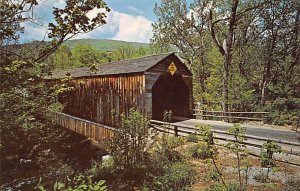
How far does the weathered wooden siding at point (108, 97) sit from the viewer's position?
53.3ft

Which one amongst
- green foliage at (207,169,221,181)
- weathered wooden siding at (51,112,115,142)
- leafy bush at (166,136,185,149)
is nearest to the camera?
green foliage at (207,169,221,181)

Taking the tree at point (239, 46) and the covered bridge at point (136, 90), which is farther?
the tree at point (239, 46)

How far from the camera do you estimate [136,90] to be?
53.2 ft

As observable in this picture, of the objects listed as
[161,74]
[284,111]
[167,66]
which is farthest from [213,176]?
[284,111]

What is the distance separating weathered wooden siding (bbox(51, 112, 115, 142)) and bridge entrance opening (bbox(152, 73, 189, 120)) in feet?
18.1

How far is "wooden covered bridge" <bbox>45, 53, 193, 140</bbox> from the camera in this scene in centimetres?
1602

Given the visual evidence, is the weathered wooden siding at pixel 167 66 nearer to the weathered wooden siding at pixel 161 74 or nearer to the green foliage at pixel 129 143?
the weathered wooden siding at pixel 161 74

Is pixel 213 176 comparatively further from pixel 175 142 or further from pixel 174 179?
pixel 175 142

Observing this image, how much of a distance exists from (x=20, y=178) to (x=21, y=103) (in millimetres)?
4225

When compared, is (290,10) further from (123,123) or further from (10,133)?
(10,133)

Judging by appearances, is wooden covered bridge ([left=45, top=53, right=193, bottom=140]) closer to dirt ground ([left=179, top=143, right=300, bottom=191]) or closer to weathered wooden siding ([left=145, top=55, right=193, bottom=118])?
weathered wooden siding ([left=145, top=55, right=193, bottom=118])

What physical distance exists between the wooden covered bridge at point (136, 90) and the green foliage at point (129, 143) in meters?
5.72

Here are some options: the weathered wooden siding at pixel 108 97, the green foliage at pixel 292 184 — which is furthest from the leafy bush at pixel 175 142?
the green foliage at pixel 292 184

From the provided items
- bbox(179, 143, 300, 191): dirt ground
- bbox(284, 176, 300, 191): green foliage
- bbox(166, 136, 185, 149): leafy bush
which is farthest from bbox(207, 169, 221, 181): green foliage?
bbox(166, 136, 185, 149): leafy bush
